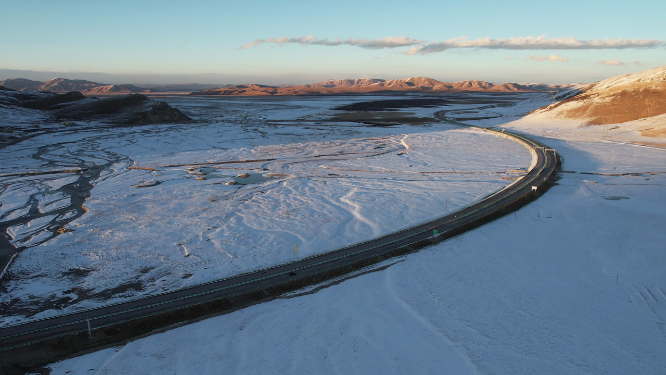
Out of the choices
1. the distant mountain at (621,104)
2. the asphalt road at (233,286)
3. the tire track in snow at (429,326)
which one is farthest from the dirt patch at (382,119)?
the tire track in snow at (429,326)


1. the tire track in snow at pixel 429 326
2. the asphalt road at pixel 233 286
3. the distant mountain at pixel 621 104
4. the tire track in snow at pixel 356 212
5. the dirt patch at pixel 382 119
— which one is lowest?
the tire track in snow at pixel 429 326

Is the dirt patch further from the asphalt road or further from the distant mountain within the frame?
the asphalt road

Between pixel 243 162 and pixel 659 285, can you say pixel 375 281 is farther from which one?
pixel 243 162

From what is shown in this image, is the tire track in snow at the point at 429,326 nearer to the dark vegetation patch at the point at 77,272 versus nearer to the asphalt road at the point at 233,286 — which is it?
the asphalt road at the point at 233,286

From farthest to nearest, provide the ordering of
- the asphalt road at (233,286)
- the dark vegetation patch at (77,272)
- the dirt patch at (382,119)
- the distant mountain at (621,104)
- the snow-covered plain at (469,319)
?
the dirt patch at (382,119) → the distant mountain at (621,104) → the dark vegetation patch at (77,272) → the asphalt road at (233,286) → the snow-covered plain at (469,319)

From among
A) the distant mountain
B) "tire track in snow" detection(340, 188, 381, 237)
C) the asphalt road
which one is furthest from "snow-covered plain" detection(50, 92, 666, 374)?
the distant mountain

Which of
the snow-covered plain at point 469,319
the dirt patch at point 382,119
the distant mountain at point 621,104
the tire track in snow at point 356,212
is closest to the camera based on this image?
the snow-covered plain at point 469,319

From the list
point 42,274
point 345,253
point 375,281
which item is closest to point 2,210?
point 42,274
